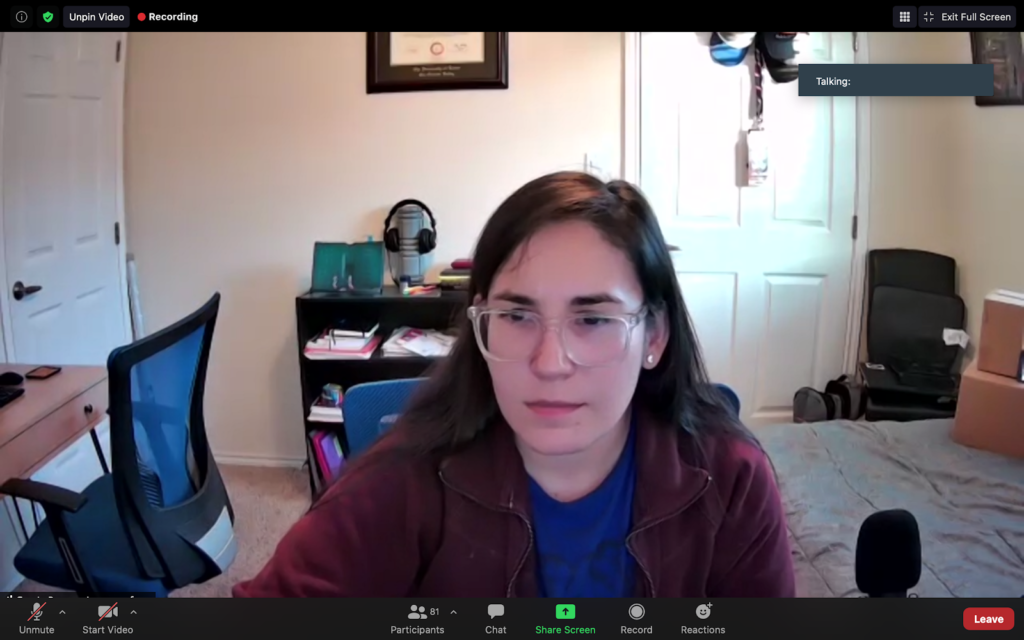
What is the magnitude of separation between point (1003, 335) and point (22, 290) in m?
1.12

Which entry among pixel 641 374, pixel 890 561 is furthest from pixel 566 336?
pixel 890 561

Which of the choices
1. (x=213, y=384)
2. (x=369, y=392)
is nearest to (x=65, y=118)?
(x=213, y=384)

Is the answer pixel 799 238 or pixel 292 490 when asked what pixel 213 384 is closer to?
pixel 292 490

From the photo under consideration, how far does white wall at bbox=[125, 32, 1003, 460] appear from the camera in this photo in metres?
0.71

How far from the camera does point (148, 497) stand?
33.5 inches

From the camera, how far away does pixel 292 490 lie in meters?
0.74

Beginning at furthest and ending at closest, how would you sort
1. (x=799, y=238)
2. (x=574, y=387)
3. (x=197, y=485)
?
Answer: 1. (x=197, y=485)
2. (x=799, y=238)
3. (x=574, y=387)

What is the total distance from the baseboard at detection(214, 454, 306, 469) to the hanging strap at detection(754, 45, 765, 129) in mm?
684

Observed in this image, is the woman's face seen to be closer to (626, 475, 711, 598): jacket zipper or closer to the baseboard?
(626, 475, 711, 598): jacket zipper

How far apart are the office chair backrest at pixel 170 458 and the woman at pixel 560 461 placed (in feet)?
0.57
